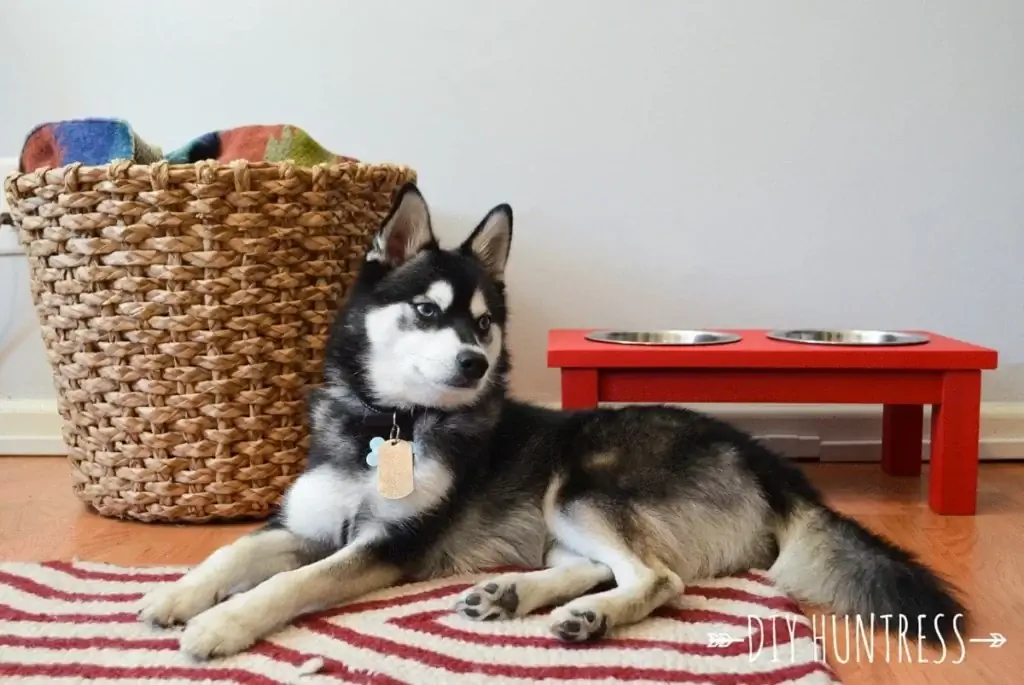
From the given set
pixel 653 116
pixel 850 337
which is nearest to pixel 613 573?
pixel 850 337

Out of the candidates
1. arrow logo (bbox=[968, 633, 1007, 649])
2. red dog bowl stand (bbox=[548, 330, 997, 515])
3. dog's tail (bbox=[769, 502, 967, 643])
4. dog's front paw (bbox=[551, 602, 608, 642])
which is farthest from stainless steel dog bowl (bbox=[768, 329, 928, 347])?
dog's front paw (bbox=[551, 602, 608, 642])

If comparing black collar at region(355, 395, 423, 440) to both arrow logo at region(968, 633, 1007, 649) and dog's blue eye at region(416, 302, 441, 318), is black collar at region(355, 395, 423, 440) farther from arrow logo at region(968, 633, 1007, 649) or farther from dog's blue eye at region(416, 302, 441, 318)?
arrow logo at region(968, 633, 1007, 649)

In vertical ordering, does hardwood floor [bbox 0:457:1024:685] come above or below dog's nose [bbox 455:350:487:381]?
below

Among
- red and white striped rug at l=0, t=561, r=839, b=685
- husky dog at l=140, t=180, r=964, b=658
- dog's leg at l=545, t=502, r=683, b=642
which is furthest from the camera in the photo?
husky dog at l=140, t=180, r=964, b=658

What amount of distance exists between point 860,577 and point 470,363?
72 cm

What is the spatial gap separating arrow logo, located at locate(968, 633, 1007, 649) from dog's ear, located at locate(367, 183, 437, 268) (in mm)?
1134

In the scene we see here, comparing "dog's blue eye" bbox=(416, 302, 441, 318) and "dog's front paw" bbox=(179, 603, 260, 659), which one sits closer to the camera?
"dog's front paw" bbox=(179, 603, 260, 659)

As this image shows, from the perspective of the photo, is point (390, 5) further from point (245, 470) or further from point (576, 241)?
point (245, 470)

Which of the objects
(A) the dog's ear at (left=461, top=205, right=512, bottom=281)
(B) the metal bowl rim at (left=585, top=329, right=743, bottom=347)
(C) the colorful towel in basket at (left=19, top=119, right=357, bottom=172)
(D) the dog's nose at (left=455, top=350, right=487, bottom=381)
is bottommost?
(B) the metal bowl rim at (left=585, top=329, right=743, bottom=347)

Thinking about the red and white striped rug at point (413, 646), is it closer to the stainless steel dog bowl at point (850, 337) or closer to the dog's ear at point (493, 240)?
the dog's ear at point (493, 240)

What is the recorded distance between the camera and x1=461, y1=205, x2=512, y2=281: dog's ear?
163cm

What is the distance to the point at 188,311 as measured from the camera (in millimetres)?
1711

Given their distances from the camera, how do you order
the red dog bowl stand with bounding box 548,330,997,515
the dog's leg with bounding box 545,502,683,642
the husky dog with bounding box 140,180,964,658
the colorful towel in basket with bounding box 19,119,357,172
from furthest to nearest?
the red dog bowl stand with bounding box 548,330,997,515 < the colorful towel in basket with bounding box 19,119,357,172 < the husky dog with bounding box 140,180,964,658 < the dog's leg with bounding box 545,502,683,642

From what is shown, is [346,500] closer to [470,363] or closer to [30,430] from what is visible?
[470,363]
